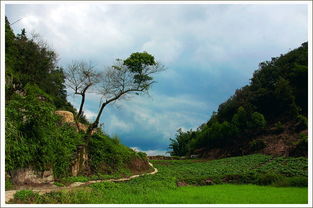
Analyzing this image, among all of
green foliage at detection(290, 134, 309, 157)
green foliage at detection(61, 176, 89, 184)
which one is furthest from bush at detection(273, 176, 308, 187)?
green foliage at detection(290, 134, 309, 157)

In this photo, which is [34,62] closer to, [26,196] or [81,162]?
[81,162]

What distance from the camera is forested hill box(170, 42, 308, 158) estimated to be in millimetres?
27000

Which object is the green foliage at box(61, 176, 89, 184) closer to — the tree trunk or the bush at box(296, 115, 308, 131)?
the tree trunk

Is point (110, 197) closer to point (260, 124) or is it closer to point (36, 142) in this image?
point (36, 142)

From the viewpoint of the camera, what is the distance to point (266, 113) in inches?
1277

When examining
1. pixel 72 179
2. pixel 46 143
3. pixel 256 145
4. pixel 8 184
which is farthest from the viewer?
pixel 256 145

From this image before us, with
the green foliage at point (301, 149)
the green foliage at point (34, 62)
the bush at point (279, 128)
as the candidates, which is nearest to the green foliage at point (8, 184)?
the green foliage at point (34, 62)

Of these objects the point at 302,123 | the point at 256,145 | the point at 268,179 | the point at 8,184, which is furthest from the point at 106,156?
the point at 302,123

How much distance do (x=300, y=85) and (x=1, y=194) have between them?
2872 centimetres

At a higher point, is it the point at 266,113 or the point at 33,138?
the point at 266,113

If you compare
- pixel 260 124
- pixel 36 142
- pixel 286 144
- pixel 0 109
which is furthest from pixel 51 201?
pixel 260 124

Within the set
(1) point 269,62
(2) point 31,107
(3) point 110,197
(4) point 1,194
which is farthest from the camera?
(1) point 269,62

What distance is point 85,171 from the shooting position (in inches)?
539

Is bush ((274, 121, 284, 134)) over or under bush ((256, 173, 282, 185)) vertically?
over
